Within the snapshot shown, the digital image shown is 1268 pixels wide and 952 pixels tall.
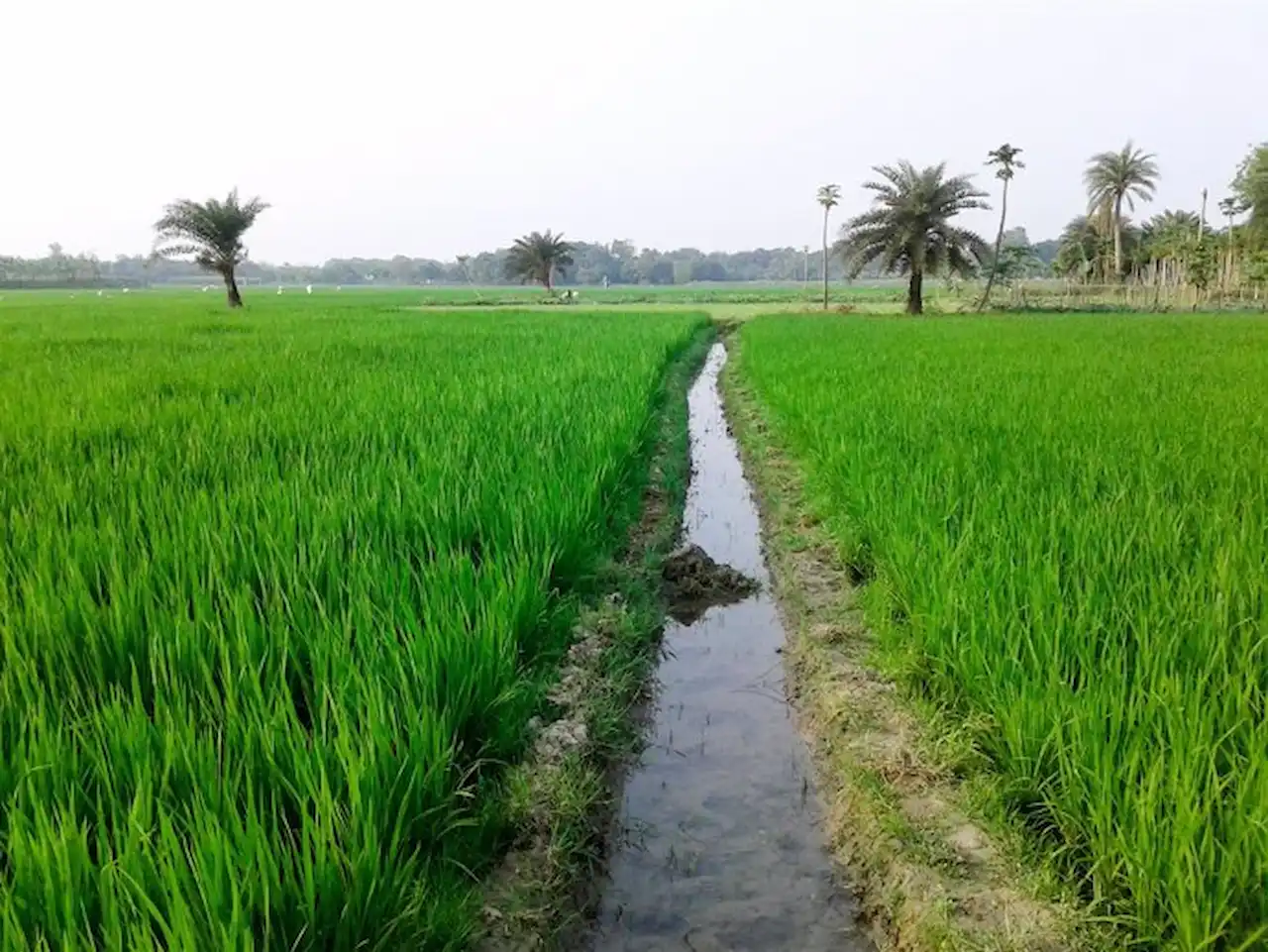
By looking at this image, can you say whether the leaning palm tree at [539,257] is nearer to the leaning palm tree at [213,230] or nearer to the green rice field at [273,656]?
the leaning palm tree at [213,230]

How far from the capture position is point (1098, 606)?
2.64 m

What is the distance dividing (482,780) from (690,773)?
0.80m

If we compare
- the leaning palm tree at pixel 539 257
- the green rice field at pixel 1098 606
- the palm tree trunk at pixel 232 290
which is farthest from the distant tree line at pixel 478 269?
the green rice field at pixel 1098 606

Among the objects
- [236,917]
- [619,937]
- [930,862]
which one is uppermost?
[236,917]

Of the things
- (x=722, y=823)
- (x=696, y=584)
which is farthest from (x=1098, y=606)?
(x=696, y=584)

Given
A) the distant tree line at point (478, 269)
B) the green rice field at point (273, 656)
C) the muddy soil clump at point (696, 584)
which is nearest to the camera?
the green rice field at point (273, 656)

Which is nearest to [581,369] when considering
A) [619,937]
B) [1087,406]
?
[1087,406]

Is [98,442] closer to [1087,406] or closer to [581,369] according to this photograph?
[581,369]

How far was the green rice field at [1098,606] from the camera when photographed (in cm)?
166

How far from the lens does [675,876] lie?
2.29 m

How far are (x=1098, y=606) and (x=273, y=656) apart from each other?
2419 mm

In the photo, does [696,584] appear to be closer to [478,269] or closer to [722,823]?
[722,823]

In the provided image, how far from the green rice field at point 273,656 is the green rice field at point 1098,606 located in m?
1.34

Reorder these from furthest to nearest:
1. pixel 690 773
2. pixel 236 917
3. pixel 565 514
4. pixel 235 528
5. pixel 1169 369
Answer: pixel 1169 369 < pixel 565 514 < pixel 235 528 < pixel 690 773 < pixel 236 917
